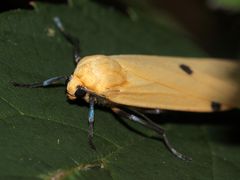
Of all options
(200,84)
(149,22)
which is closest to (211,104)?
(200,84)

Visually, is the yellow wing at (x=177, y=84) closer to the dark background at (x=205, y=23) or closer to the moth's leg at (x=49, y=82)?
the moth's leg at (x=49, y=82)

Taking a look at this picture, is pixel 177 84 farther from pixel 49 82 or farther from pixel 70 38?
pixel 49 82

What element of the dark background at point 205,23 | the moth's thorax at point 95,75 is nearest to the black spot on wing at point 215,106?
the moth's thorax at point 95,75

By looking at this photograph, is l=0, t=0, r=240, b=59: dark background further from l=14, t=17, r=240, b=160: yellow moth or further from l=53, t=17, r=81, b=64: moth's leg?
l=53, t=17, r=81, b=64: moth's leg

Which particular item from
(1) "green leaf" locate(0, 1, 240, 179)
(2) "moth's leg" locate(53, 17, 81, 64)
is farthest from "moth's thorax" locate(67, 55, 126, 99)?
(2) "moth's leg" locate(53, 17, 81, 64)

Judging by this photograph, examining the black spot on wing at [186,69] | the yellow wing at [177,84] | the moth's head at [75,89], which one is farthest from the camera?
the black spot on wing at [186,69]

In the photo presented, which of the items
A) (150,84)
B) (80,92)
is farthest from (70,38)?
(150,84)

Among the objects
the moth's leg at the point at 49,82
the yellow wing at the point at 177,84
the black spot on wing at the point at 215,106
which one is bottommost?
the black spot on wing at the point at 215,106

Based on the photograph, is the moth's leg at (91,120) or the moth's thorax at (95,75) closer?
the moth's leg at (91,120)
